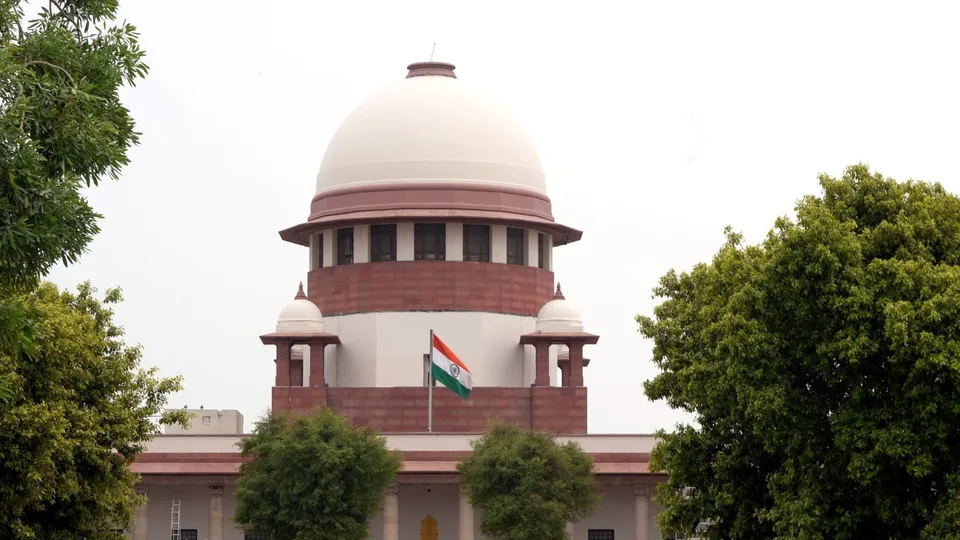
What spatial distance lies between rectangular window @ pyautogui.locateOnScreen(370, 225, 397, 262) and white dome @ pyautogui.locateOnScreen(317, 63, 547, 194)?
1.77 metres

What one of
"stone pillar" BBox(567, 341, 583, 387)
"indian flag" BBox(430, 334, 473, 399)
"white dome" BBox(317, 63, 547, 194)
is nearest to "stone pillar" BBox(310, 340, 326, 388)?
"indian flag" BBox(430, 334, 473, 399)

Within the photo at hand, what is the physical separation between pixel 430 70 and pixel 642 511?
19.1m

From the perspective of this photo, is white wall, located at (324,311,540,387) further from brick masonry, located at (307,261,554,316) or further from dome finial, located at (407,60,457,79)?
dome finial, located at (407,60,457,79)

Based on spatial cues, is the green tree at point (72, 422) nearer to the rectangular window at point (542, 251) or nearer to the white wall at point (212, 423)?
the white wall at point (212, 423)

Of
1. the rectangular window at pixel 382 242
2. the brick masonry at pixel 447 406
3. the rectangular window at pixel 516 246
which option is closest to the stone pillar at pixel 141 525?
the brick masonry at pixel 447 406

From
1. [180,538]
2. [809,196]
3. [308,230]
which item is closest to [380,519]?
[180,538]

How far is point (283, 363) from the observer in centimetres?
7238

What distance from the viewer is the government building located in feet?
227

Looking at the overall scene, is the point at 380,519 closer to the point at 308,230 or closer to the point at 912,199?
the point at 308,230

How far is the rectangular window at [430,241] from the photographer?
73875 mm

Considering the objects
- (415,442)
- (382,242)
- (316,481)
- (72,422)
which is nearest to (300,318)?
(382,242)

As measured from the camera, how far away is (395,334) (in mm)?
73188

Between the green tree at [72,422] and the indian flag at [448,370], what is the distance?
19.9 m

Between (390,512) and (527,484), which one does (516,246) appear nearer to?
(390,512)
